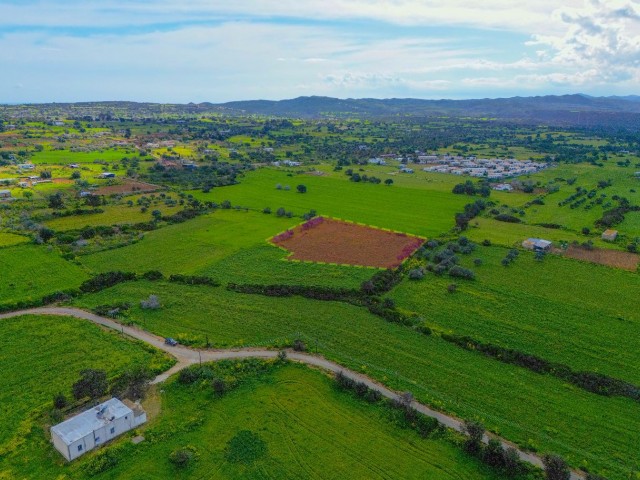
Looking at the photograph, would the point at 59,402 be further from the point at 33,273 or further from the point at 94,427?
the point at 33,273

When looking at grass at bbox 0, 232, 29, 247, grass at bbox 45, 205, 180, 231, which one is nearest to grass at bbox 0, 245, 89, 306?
grass at bbox 0, 232, 29, 247

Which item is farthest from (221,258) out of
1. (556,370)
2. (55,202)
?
(55,202)

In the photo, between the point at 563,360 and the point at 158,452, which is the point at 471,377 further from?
the point at 158,452

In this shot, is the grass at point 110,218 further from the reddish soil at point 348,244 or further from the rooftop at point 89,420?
the rooftop at point 89,420

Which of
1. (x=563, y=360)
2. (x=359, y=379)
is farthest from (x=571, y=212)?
(x=359, y=379)

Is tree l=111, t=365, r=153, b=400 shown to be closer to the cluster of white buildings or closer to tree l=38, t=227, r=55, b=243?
tree l=38, t=227, r=55, b=243

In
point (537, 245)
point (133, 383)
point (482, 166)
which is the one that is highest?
point (482, 166)

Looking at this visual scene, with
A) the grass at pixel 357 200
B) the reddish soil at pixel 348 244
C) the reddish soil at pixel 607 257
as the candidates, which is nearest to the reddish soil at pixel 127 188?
the grass at pixel 357 200
